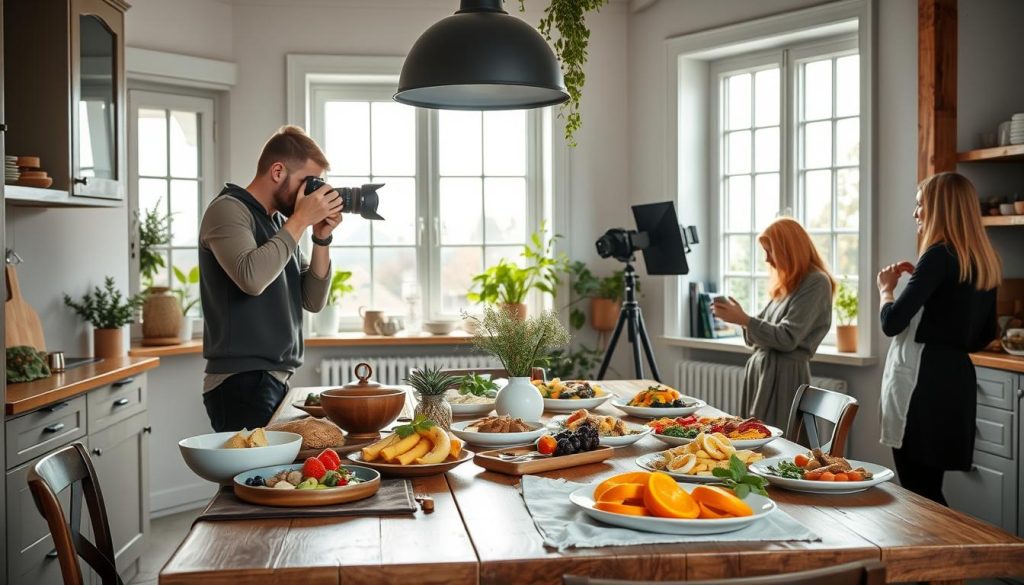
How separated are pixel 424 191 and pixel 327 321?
37.4 inches

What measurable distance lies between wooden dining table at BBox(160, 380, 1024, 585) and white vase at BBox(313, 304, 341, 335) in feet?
12.1

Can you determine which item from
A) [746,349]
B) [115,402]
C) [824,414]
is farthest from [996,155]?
[115,402]

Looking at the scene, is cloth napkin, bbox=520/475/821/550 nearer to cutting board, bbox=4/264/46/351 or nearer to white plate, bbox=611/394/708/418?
white plate, bbox=611/394/708/418

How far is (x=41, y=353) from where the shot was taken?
338cm

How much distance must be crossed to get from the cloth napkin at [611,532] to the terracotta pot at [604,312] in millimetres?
3748

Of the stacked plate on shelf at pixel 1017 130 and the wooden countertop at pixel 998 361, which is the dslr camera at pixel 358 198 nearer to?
the wooden countertop at pixel 998 361

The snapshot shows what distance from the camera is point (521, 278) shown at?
533 centimetres

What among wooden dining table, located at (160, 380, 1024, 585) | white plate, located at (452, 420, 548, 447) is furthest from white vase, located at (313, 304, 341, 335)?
wooden dining table, located at (160, 380, 1024, 585)

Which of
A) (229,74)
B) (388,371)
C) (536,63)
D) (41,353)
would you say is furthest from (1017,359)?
(229,74)

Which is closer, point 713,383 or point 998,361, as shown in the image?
point 998,361

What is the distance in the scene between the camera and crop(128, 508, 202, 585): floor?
3.91 meters

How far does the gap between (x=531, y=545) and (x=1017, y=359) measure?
2.79 meters

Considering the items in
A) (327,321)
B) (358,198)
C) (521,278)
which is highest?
(358,198)

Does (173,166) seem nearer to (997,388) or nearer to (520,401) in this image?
(520,401)
